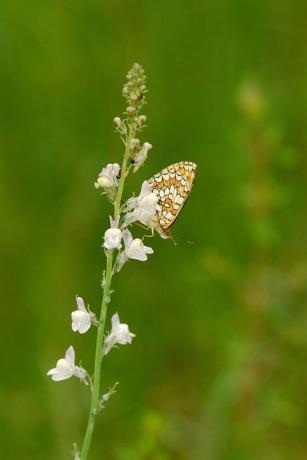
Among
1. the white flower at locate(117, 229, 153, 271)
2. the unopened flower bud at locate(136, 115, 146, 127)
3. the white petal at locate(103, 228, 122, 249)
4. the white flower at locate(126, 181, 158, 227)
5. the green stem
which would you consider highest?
the unopened flower bud at locate(136, 115, 146, 127)

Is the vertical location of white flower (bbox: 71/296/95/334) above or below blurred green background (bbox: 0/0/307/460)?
below

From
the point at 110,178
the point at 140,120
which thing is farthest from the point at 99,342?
the point at 140,120

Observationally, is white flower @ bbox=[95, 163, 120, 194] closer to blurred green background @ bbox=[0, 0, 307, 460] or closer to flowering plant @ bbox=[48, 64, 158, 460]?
flowering plant @ bbox=[48, 64, 158, 460]

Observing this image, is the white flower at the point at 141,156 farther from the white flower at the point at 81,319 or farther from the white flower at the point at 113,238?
the white flower at the point at 81,319

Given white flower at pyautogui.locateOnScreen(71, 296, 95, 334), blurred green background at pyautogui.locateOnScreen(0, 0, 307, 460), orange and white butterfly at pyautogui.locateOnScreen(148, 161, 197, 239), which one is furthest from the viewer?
blurred green background at pyautogui.locateOnScreen(0, 0, 307, 460)

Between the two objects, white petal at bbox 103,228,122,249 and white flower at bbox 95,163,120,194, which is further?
white flower at bbox 95,163,120,194

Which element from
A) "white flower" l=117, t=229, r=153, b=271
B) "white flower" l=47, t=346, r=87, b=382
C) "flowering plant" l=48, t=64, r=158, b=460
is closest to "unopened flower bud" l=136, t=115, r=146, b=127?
"flowering plant" l=48, t=64, r=158, b=460

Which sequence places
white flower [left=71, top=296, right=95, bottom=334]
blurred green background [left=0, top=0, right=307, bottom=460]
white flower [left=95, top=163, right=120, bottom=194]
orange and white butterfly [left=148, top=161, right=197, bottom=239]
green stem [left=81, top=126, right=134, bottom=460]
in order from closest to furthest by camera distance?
green stem [left=81, top=126, right=134, bottom=460] → white flower [left=95, top=163, right=120, bottom=194] → white flower [left=71, top=296, right=95, bottom=334] → orange and white butterfly [left=148, top=161, right=197, bottom=239] → blurred green background [left=0, top=0, right=307, bottom=460]
